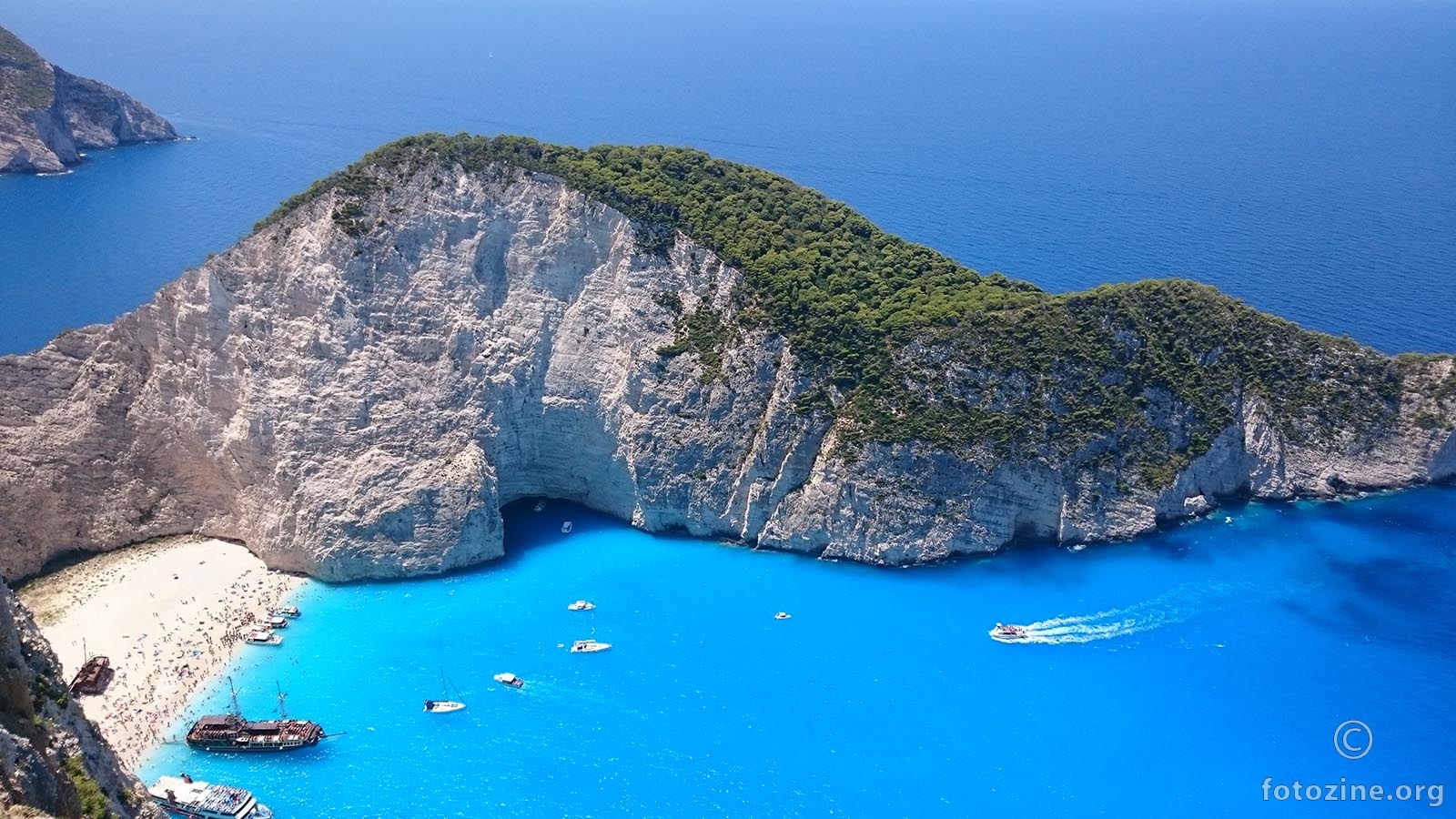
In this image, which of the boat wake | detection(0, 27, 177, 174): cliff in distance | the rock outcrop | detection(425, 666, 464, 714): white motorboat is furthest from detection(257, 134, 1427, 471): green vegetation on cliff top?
detection(0, 27, 177, 174): cliff in distance

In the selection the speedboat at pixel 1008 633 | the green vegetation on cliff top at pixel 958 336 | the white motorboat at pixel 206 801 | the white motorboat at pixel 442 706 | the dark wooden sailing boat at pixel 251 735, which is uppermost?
the green vegetation on cliff top at pixel 958 336

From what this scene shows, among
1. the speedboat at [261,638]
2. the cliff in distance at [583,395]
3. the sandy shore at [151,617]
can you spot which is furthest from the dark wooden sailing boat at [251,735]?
the cliff in distance at [583,395]

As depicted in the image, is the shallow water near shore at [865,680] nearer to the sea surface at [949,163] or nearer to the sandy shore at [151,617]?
the sandy shore at [151,617]

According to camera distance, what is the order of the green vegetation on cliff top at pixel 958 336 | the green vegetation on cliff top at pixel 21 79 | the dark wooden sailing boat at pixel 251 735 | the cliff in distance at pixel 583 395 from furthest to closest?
the green vegetation on cliff top at pixel 21 79
the green vegetation on cliff top at pixel 958 336
the cliff in distance at pixel 583 395
the dark wooden sailing boat at pixel 251 735

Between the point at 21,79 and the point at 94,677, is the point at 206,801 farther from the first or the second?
the point at 21,79

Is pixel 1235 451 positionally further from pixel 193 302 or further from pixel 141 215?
pixel 141 215

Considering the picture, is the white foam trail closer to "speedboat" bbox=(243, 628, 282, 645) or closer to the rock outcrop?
"speedboat" bbox=(243, 628, 282, 645)
